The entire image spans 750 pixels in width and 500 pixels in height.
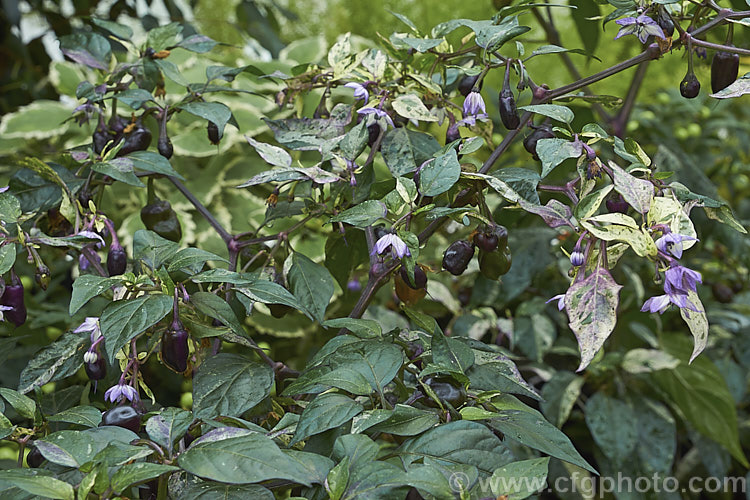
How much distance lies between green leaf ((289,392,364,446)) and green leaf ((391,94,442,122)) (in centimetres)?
22

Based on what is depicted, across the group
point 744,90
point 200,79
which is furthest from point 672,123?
point 744,90

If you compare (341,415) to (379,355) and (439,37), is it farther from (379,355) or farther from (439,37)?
(439,37)

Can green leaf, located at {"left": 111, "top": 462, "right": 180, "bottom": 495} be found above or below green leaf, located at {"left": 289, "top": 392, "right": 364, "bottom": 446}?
above

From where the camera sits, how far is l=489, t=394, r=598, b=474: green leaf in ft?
1.17

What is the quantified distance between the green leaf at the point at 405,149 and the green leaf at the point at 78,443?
25cm

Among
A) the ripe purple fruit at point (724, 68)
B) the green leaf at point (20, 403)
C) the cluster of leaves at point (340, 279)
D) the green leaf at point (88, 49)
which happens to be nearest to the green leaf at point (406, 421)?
the cluster of leaves at point (340, 279)

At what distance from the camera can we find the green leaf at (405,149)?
50 cm

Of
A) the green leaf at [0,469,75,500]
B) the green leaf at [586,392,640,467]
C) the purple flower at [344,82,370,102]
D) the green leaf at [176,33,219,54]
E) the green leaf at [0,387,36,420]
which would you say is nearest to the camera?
the green leaf at [0,469,75,500]

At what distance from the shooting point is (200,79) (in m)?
1.29

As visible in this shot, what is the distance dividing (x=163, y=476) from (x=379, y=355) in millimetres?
139

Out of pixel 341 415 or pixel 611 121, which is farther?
pixel 611 121

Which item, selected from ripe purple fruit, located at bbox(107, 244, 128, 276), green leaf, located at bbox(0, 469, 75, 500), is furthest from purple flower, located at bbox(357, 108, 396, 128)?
green leaf, located at bbox(0, 469, 75, 500)

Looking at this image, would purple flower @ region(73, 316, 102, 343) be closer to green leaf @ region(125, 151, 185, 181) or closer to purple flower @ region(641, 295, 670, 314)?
green leaf @ region(125, 151, 185, 181)

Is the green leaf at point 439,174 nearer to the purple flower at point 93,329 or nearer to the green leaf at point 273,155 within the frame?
the green leaf at point 273,155
